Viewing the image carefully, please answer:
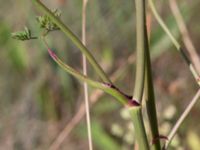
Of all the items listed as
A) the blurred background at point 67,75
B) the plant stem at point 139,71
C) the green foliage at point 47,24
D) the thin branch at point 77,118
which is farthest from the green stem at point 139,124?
the blurred background at point 67,75

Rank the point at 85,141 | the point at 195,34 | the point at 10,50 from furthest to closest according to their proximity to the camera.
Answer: the point at 195,34 < the point at 85,141 < the point at 10,50

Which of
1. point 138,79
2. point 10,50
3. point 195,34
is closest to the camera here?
point 138,79

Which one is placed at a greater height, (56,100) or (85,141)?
(56,100)

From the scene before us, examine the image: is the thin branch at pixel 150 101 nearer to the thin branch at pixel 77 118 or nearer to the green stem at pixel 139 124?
the green stem at pixel 139 124

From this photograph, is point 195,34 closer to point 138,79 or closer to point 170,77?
point 170,77

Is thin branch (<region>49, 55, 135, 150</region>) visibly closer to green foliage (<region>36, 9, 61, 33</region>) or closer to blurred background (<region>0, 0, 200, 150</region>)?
blurred background (<region>0, 0, 200, 150</region>)

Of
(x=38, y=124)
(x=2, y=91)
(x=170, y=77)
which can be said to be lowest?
(x=170, y=77)

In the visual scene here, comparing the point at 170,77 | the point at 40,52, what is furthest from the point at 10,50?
the point at 170,77

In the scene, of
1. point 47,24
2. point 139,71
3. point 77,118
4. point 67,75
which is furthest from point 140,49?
point 67,75

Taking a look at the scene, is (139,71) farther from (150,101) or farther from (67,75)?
(67,75)
